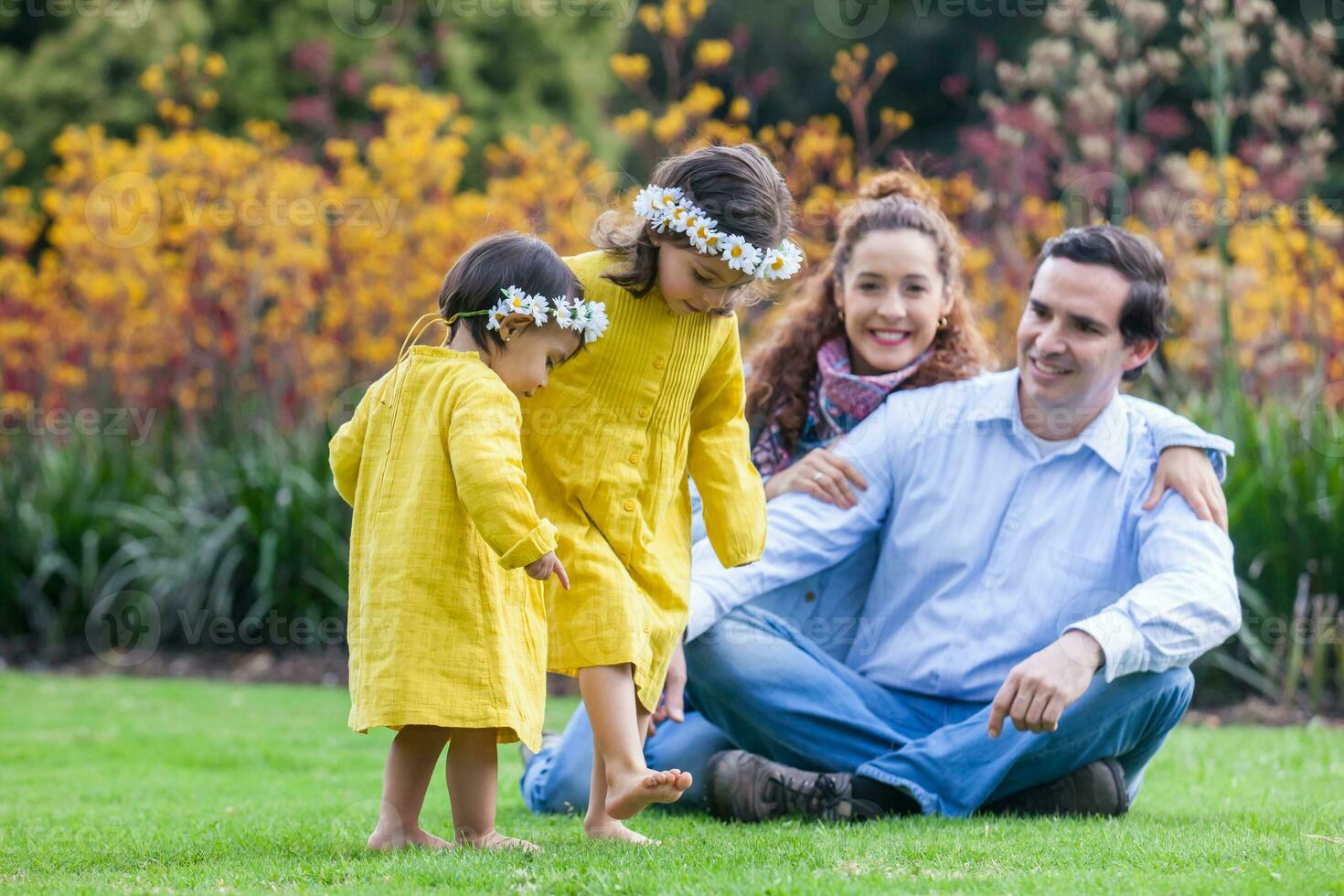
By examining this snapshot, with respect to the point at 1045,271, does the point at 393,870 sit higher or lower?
lower

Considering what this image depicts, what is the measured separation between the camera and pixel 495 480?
8.70 ft

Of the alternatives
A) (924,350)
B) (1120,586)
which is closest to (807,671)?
(1120,586)

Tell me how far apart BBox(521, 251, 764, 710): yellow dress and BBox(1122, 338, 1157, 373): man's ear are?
1.08 meters

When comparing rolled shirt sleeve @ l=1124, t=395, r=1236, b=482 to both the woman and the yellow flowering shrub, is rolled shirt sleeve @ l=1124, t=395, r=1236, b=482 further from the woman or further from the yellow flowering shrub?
the yellow flowering shrub

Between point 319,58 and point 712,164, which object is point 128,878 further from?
point 319,58

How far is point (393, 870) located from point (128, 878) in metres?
0.46

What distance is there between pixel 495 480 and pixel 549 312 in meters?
0.40

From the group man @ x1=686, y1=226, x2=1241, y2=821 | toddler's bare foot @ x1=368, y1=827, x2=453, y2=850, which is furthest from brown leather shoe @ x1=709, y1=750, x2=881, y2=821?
toddler's bare foot @ x1=368, y1=827, x2=453, y2=850

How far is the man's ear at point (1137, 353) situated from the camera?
3703mm

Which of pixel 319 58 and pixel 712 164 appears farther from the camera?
pixel 319 58

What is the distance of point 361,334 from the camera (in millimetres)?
8289

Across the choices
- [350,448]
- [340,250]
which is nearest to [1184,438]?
[350,448]

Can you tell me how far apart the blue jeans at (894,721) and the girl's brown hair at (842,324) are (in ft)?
2.46

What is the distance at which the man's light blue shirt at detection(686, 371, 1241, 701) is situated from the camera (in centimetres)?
350
